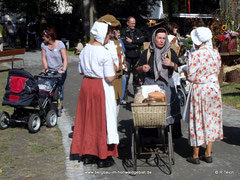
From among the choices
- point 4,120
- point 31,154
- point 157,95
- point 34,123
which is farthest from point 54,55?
point 157,95

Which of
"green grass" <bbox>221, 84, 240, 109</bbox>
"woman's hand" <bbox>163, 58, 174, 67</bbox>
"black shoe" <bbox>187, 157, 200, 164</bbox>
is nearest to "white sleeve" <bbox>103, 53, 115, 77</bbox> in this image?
"woman's hand" <bbox>163, 58, 174, 67</bbox>

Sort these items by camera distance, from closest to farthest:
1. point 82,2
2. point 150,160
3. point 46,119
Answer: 1. point 150,160
2. point 46,119
3. point 82,2

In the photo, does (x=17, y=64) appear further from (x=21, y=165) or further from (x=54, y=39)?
(x=21, y=165)

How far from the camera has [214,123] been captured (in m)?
5.76

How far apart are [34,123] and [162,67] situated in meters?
3.05

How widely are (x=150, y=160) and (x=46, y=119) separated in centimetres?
274

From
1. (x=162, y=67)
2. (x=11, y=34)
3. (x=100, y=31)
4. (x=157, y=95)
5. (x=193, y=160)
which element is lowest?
(x=193, y=160)

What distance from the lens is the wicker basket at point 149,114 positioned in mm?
5160

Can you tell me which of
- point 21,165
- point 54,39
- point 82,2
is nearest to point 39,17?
point 82,2

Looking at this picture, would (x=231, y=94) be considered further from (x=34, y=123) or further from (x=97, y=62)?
(x=97, y=62)

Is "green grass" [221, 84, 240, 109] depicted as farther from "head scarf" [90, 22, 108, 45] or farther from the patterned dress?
"head scarf" [90, 22, 108, 45]

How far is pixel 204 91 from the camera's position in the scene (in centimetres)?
568

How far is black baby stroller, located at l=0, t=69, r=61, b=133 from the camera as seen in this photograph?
24.5 feet

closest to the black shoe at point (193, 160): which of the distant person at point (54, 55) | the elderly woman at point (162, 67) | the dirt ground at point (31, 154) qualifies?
the elderly woman at point (162, 67)
